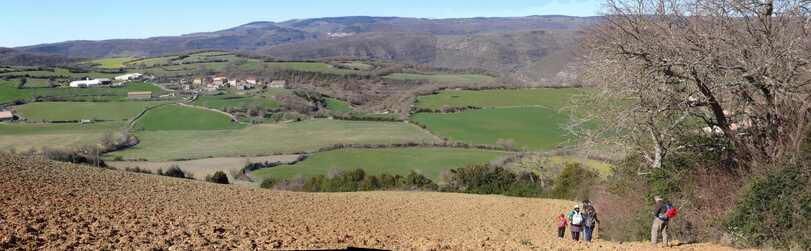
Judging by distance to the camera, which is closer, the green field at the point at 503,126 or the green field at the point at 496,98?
the green field at the point at 503,126

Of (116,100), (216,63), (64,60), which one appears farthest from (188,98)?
(64,60)

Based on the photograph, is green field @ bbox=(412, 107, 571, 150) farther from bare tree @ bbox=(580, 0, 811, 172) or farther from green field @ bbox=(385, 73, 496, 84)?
bare tree @ bbox=(580, 0, 811, 172)

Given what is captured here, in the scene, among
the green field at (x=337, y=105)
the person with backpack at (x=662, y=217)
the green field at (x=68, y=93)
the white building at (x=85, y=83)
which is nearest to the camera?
the person with backpack at (x=662, y=217)

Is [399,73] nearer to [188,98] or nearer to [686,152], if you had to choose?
[188,98]

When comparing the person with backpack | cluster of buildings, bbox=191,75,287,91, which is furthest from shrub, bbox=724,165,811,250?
cluster of buildings, bbox=191,75,287,91

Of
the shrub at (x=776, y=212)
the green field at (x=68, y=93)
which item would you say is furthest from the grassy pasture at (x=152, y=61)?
the shrub at (x=776, y=212)

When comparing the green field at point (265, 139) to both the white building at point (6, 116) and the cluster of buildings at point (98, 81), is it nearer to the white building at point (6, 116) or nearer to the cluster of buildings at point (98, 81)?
the white building at point (6, 116)
